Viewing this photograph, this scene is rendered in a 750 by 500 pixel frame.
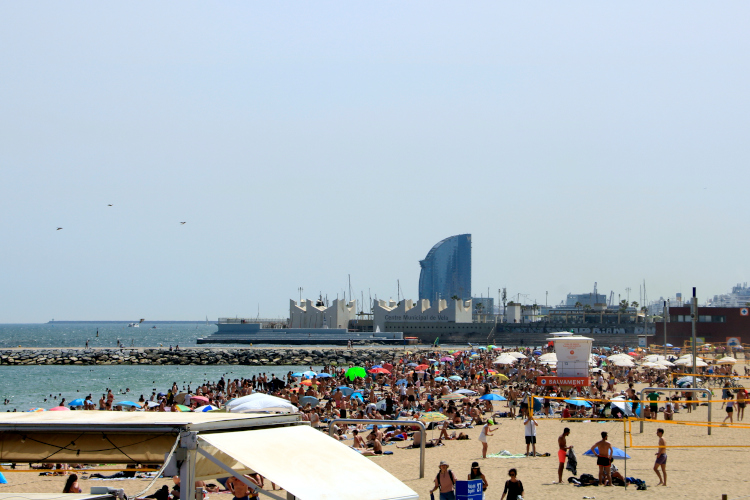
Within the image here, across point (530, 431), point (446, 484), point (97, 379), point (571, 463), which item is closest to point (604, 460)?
point (571, 463)

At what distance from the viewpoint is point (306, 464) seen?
18.7 feet

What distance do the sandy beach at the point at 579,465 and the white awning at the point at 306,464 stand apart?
6244 mm

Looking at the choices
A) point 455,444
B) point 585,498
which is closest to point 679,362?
point 455,444

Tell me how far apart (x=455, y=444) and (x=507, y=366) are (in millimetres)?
24899

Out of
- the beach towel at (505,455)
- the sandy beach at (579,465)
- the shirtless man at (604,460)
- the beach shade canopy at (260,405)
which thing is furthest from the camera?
the beach towel at (505,455)

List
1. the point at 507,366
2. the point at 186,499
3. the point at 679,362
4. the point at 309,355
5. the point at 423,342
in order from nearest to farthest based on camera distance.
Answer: the point at 186,499
the point at 679,362
the point at 507,366
the point at 309,355
the point at 423,342

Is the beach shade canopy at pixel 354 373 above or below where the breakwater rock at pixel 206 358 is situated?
above

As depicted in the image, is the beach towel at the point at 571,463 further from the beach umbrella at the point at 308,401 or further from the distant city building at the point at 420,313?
the distant city building at the point at 420,313

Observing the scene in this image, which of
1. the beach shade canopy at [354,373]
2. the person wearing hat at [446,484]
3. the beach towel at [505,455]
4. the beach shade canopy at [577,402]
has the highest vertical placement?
the person wearing hat at [446,484]

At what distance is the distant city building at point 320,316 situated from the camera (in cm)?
9906

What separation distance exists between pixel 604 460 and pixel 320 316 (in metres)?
87.8

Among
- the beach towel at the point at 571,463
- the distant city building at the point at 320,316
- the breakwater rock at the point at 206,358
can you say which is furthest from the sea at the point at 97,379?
the distant city building at the point at 320,316

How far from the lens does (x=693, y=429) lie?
2045 centimetres

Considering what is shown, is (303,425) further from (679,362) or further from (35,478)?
(679,362)
